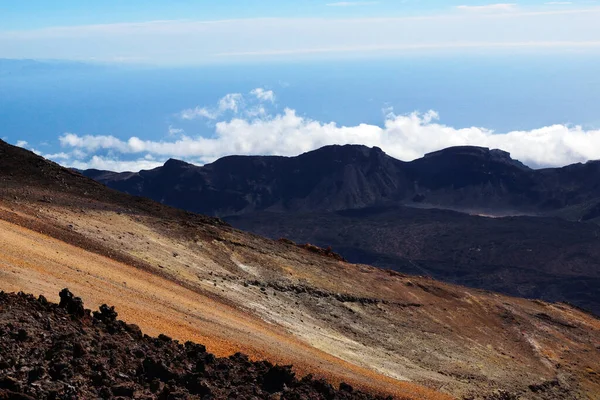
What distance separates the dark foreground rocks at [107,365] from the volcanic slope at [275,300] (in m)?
3.36

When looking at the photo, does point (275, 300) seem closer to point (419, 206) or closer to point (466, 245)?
point (466, 245)

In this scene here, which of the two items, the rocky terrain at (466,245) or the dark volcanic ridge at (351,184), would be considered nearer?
the rocky terrain at (466,245)

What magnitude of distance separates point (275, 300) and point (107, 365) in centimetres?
2231

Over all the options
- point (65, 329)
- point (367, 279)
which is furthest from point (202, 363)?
point (367, 279)

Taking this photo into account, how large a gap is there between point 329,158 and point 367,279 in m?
115

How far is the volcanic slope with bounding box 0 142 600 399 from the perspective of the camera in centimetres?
2705

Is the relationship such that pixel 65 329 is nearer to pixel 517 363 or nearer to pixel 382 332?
pixel 382 332

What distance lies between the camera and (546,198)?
158 metres

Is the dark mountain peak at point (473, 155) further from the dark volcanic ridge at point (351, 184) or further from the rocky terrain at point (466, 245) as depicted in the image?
the rocky terrain at point (466, 245)

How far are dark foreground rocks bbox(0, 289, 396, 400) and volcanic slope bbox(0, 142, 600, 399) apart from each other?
336 cm

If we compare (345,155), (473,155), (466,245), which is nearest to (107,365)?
(466,245)

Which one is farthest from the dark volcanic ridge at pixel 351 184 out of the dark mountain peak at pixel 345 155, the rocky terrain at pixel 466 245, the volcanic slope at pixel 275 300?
the volcanic slope at pixel 275 300

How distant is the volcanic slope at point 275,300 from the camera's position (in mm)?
27047

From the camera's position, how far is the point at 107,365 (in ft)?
55.5
